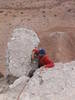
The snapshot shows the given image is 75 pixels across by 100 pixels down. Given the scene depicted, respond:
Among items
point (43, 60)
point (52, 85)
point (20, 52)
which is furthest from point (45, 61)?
point (20, 52)

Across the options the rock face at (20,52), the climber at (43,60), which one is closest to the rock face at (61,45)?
the rock face at (20,52)

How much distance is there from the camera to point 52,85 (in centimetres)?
879

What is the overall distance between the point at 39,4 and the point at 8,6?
193 cm

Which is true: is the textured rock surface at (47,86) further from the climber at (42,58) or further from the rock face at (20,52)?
the rock face at (20,52)

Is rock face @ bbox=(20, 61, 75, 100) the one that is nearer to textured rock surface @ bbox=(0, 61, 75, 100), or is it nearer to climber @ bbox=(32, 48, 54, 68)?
textured rock surface @ bbox=(0, 61, 75, 100)

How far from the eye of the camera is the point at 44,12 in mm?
21844

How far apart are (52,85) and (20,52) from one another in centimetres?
424

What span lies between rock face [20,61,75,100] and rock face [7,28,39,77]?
245 centimetres

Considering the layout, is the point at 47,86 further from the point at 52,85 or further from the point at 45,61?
the point at 45,61

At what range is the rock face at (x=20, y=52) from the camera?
39.4ft

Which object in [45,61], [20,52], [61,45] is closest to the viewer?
[45,61]

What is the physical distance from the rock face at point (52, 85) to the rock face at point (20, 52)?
2451mm

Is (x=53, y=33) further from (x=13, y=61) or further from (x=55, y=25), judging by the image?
(x=13, y=61)

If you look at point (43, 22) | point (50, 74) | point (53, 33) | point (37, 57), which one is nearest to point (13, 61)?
point (37, 57)
